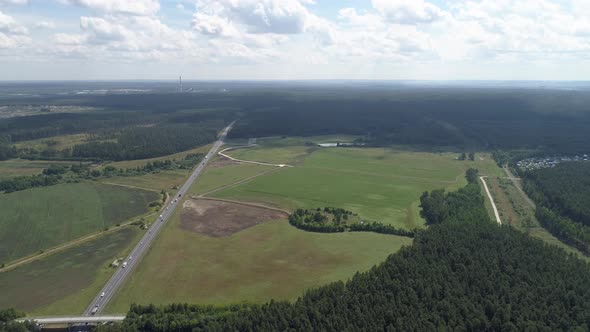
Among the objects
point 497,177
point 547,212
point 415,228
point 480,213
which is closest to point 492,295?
point 415,228

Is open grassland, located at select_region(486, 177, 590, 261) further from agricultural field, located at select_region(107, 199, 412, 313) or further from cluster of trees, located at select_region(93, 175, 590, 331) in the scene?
agricultural field, located at select_region(107, 199, 412, 313)

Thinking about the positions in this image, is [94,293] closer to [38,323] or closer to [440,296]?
[38,323]

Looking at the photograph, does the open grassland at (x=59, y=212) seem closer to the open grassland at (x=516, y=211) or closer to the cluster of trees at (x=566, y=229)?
the open grassland at (x=516, y=211)

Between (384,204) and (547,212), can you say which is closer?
(547,212)

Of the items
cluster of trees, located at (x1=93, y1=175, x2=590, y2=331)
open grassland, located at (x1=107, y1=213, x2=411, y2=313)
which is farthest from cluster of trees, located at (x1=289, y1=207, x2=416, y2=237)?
cluster of trees, located at (x1=93, y1=175, x2=590, y2=331)

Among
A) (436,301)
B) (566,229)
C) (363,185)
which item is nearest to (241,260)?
(436,301)

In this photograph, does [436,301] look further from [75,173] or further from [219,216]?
[75,173]

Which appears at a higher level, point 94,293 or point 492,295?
point 492,295
